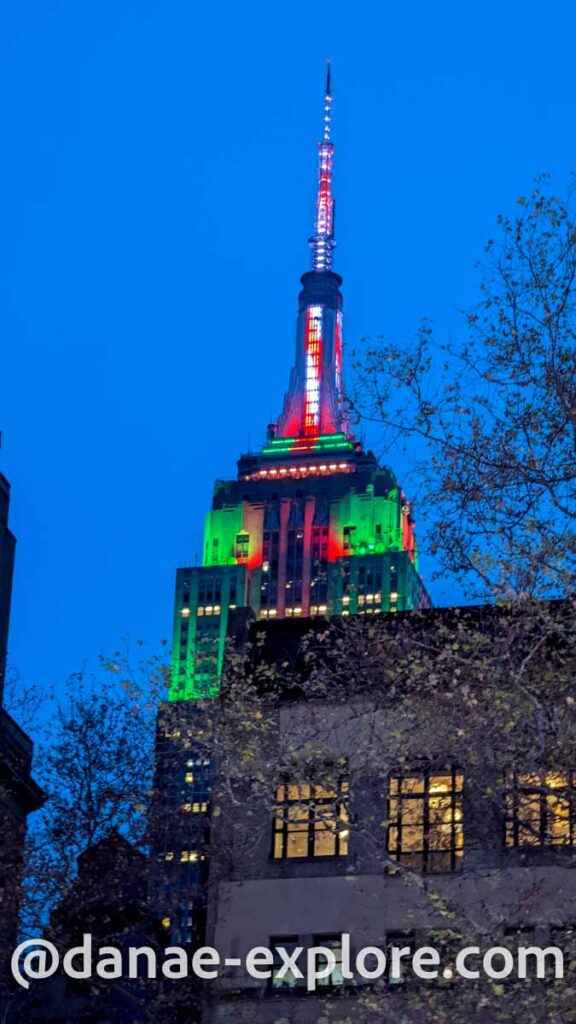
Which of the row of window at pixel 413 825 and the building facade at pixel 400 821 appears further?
the row of window at pixel 413 825

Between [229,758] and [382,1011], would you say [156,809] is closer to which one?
[229,758]

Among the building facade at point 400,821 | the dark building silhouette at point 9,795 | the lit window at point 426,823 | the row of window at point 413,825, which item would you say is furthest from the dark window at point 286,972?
the dark building silhouette at point 9,795

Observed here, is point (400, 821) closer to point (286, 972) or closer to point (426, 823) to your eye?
point (426, 823)

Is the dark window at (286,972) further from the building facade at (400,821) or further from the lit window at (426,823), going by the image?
the lit window at (426,823)

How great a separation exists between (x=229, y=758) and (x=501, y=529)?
37.5 feet

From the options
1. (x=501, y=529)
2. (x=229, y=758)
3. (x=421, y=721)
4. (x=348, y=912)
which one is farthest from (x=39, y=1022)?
(x=501, y=529)

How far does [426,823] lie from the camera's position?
1713 inches

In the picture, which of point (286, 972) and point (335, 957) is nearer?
point (335, 957)

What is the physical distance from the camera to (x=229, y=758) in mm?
43875

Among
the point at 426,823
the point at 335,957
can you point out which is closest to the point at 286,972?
the point at 335,957

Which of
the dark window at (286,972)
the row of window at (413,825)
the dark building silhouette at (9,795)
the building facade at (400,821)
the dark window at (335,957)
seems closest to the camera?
the building facade at (400,821)

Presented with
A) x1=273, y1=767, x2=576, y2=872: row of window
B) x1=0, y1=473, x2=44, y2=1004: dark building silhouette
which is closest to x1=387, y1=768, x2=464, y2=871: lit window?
x1=273, y1=767, x2=576, y2=872: row of window

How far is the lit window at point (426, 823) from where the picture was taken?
44.5 meters

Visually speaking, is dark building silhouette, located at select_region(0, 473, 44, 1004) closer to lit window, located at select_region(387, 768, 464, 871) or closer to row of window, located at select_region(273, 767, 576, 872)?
row of window, located at select_region(273, 767, 576, 872)
